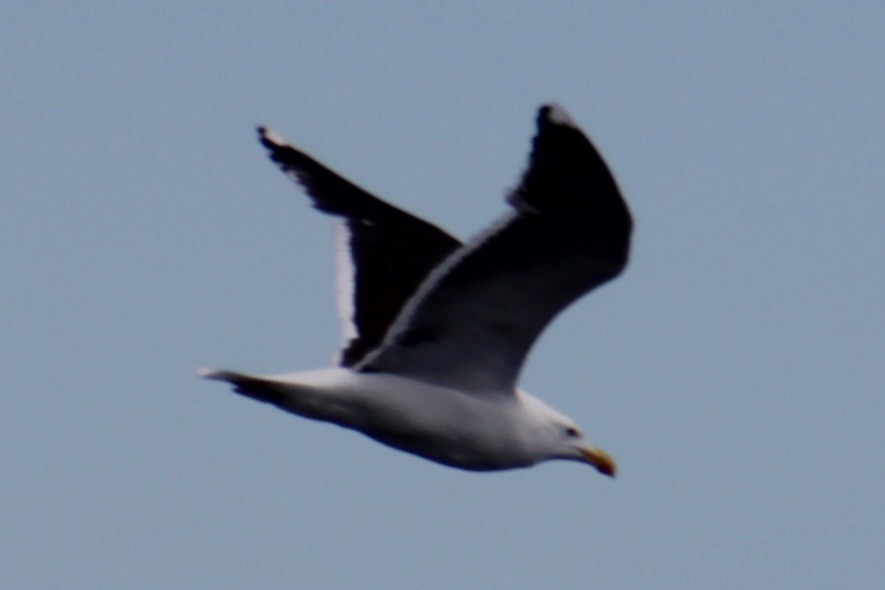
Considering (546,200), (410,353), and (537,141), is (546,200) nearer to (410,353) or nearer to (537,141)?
(537,141)

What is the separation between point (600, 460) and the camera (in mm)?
9836

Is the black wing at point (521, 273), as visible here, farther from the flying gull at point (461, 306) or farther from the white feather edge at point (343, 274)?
the white feather edge at point (343, 274)

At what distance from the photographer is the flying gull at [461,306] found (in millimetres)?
7875

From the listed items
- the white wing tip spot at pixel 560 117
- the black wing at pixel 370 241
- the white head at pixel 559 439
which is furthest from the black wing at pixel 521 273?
the black wing at pixel 370 241

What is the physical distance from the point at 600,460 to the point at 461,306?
1.59 m

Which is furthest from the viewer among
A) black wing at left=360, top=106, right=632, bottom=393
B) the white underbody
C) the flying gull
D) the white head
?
the white head

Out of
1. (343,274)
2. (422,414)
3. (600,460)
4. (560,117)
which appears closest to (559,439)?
(600,460)

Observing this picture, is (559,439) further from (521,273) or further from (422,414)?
(521,273)

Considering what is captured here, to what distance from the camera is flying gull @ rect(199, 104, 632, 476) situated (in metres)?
7.88

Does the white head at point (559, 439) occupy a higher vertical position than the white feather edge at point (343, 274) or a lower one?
lower

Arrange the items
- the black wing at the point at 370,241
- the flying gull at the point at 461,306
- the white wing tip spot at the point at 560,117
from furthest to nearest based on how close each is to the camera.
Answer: the black wing at the point at 370,241 < the flying gull at the point at 461,306 < the white wing tip spot at the point at 560,117

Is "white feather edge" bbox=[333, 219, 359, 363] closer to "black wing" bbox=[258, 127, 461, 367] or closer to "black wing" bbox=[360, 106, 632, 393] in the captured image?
"black wing" bbox=[258, 127, 461, 367]

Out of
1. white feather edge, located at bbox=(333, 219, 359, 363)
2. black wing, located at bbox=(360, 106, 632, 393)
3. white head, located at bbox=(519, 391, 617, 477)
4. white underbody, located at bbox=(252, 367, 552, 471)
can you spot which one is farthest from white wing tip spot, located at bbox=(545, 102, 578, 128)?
white feather edge, located at bbox=(333, 219, 359, 363)

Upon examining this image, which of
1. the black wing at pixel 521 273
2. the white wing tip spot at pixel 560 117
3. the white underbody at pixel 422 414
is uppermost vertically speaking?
the white wing tip spot at pixel 560 117
